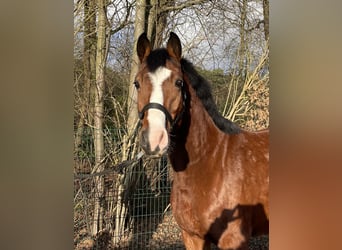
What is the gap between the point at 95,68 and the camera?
256cm

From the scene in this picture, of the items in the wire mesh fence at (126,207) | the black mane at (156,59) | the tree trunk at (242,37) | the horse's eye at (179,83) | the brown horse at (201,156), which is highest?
the tree trunk at (242,37)

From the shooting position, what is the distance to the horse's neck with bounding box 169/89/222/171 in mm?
1488

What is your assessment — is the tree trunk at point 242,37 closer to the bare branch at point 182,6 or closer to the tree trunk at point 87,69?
the bare branch at point 182,6

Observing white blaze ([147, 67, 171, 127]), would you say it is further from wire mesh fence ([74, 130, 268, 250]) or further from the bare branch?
the bare branch

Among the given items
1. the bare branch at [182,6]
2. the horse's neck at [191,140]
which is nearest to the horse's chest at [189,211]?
the horse's neck at [191,140]

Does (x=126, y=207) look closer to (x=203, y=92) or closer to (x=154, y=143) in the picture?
(x=203, y=92)

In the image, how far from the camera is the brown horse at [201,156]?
4.43 feet

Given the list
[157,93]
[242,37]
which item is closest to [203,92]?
[157,93]

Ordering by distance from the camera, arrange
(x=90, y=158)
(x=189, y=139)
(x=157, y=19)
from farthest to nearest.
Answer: (x=157, y=19) → (x=90, y=158) → (x=189, y=139)

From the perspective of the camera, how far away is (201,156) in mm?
1486

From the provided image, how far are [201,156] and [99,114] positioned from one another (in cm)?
130
